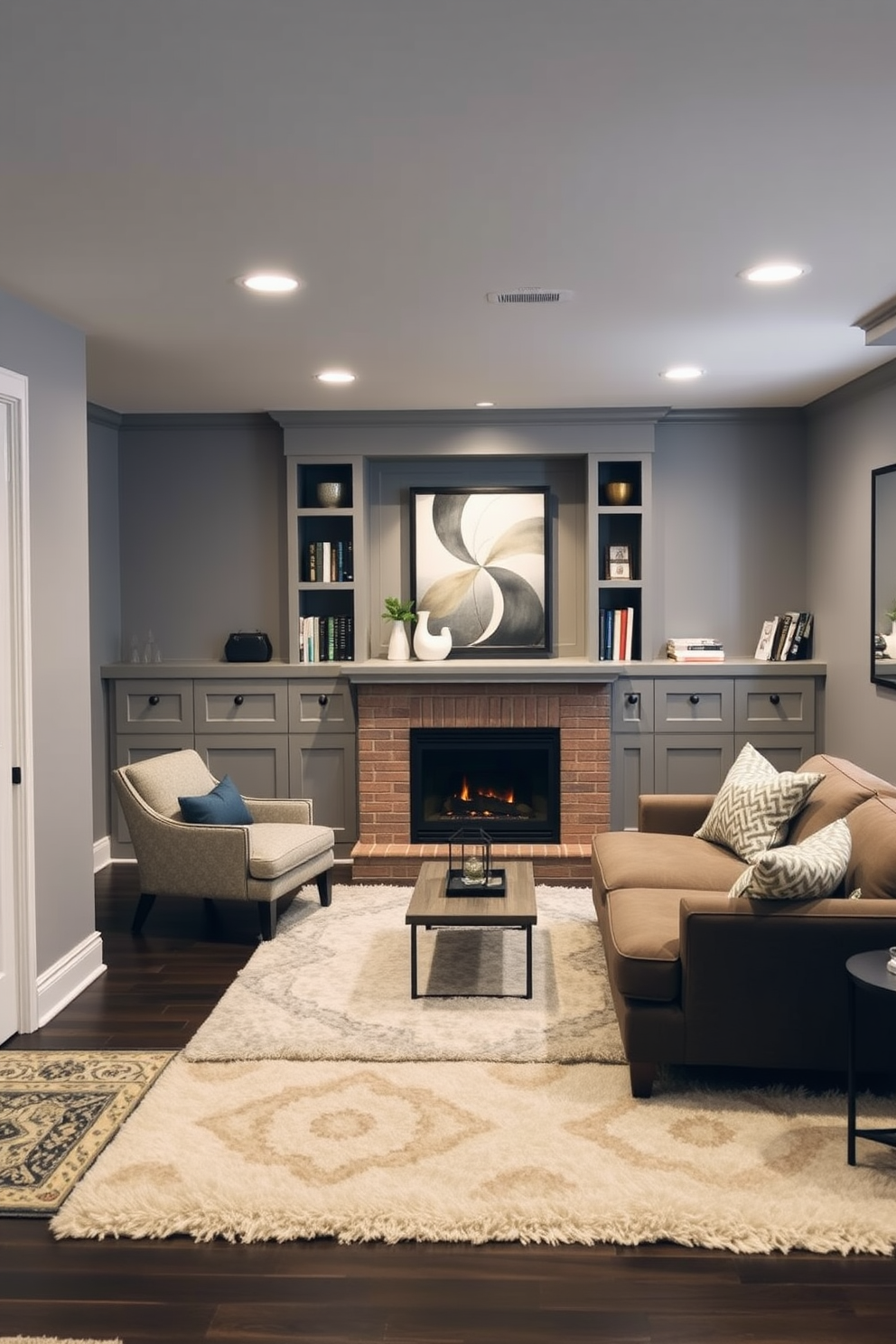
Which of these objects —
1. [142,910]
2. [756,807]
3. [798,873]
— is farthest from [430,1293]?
[142,910]

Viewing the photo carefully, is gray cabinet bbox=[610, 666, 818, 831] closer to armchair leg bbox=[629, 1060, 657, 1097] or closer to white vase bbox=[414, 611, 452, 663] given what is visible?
white vase bbox=[414, 611, 452, 663]

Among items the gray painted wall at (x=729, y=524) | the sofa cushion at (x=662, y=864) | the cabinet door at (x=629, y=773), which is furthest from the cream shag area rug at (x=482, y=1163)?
the gray painted wall at (x=729, y=524)

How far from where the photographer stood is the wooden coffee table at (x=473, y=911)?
13.5ft

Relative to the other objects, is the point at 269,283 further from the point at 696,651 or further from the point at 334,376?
the point at 696,651

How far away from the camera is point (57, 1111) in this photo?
337 cm

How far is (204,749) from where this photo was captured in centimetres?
655

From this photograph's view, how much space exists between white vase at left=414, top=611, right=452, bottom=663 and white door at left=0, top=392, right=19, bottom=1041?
294 cm

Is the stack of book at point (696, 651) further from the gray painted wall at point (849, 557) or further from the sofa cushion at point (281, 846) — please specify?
the sofa cushion at point (281, 846)

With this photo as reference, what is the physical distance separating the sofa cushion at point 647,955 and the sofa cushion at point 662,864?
1.50ft

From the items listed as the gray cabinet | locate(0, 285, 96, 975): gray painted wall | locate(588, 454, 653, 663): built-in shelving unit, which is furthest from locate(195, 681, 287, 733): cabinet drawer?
locate(0, 285, 96, 975): gray painted wall

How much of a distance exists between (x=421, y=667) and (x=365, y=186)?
3.55m

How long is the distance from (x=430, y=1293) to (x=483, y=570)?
4603 mm

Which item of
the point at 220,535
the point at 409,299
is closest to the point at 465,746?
the point at 220,535

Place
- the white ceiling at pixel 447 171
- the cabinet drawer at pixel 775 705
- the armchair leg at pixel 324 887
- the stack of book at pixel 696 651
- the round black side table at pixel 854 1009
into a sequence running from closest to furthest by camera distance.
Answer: the white ceiling at pixel 447 171 → the round black side table at pixel 854 1009 → the armchair leg at pixel 324 887 → the cabinet drawer at pixel 775 705 → the stack of book at pixel 696 651
